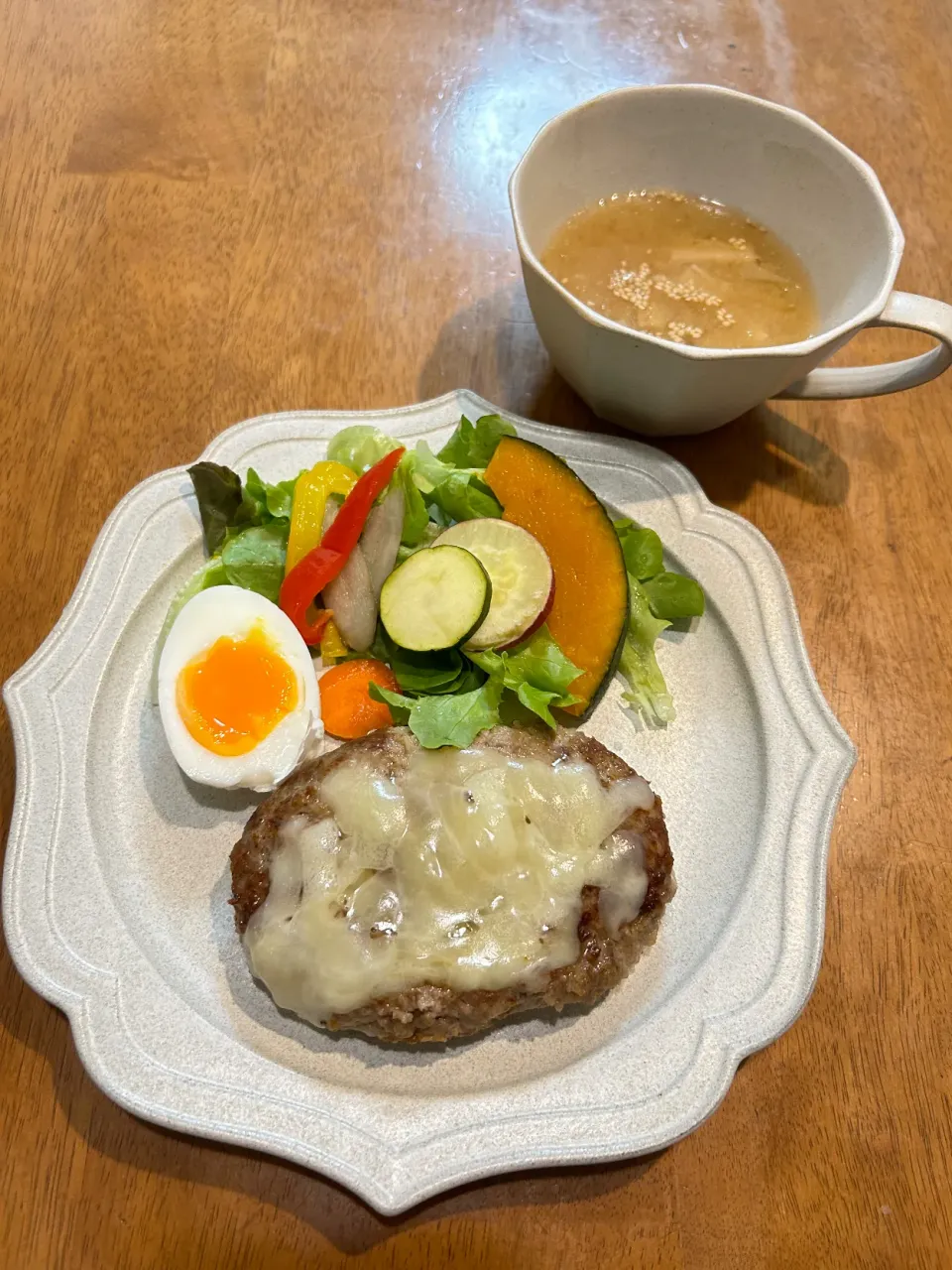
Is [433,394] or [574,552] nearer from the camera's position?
[574,552]

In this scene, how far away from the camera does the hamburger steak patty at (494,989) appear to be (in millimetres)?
1743

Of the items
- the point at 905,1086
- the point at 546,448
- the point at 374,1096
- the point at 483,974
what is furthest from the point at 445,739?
the point at 905,1086

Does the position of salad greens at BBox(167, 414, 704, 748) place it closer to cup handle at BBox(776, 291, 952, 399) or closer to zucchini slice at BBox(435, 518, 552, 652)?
zucchini slice at BBox(435, 518, 552, 652)

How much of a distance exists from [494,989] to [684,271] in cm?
196

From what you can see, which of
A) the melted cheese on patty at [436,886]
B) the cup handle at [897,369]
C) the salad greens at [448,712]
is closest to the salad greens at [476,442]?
the salad greens at [448,712]

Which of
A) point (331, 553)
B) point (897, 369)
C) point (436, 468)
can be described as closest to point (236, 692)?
point (331, 553)

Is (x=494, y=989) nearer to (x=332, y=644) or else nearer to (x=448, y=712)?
(x=448, y=712)

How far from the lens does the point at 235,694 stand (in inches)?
82.6

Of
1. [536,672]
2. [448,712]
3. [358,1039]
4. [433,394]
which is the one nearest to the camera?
[358,1039]

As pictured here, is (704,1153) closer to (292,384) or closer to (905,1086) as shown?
(905,1086)

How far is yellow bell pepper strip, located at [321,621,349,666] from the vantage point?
228 centimetres

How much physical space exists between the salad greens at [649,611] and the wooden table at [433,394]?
1.51ft

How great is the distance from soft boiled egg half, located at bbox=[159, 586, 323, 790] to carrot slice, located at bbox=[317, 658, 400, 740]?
Result: 41 mm

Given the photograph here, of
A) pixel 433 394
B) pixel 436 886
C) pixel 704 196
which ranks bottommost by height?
pixel 436 886
